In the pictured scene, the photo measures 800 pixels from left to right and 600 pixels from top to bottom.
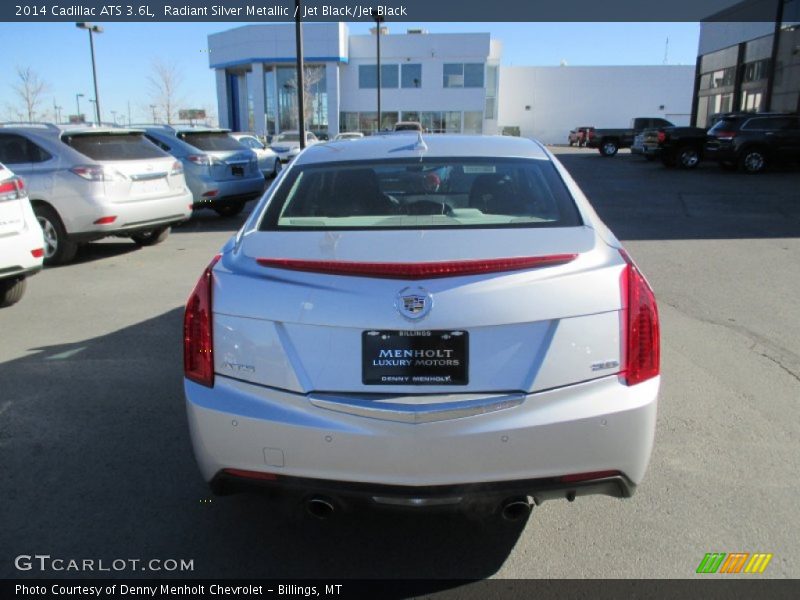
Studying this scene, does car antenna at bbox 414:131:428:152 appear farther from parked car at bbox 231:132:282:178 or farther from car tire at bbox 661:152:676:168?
car tire at bbox 661:152:676:168

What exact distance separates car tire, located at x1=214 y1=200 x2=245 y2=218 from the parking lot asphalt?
6.61m

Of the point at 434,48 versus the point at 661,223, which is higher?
the point at 434,48

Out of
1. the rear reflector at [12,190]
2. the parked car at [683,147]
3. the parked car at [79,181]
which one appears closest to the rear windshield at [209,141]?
the parked car at [79,181]

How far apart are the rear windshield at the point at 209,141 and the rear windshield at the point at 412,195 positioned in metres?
10.0

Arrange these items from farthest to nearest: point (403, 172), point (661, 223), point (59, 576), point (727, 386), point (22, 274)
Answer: point (661, 223), point (22, 274), point (727, 386), point (403, 172), point (59, 576)

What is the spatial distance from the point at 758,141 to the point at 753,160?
60cm

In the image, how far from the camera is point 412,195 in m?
3.81

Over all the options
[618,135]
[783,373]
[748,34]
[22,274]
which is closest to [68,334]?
[22,274]

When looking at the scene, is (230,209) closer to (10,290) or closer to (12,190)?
(10,290)

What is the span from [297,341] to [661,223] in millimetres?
11125

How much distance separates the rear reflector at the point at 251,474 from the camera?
2.54 m

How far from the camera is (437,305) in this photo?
7.77 ft

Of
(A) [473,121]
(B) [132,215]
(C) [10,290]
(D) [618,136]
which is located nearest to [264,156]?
(B) [132,215]

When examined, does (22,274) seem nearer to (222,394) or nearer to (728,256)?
(222,394)
